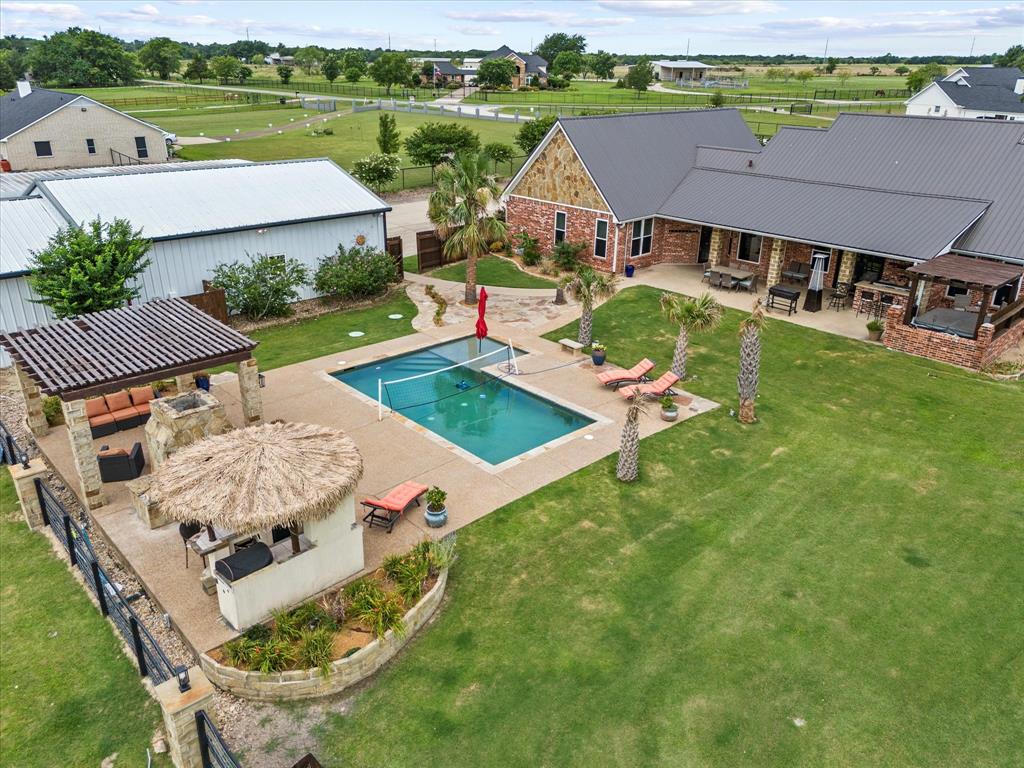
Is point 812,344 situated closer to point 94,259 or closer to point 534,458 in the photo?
point 534,458

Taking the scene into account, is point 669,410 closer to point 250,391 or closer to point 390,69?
point 250,391

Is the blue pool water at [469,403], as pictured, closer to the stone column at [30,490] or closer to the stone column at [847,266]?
the stone column at [30,490]

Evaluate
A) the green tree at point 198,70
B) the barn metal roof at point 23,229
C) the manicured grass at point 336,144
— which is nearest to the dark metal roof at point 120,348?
the barn metal roof at point 23,229

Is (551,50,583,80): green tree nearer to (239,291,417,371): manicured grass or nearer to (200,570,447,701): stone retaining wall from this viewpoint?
(239,291,417,371): manicured grass

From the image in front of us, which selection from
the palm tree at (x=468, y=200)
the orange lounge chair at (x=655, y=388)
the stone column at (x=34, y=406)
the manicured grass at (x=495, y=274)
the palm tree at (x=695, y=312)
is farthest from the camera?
the manicured grass at (x=495, y=274)

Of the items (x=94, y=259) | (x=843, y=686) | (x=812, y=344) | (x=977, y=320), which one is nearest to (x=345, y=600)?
(x=843, y=686)

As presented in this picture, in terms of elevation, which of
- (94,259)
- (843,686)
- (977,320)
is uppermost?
(94,259)
